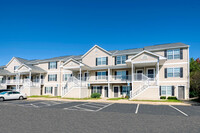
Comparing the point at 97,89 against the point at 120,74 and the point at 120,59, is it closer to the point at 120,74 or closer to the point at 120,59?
the point at 120,74

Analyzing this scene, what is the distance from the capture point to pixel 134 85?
886 inches

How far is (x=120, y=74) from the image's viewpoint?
26594mm

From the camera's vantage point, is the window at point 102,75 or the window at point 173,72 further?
the window at point 102,75

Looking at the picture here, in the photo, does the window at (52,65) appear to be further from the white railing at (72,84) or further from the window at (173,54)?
the window at (173,54)

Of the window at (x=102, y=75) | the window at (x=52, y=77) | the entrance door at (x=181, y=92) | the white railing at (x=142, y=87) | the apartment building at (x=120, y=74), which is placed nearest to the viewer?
the white railing at (x=142, y=87)

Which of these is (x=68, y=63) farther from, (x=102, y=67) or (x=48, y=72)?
(x=48, y=72)

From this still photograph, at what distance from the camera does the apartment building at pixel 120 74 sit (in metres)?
22.3

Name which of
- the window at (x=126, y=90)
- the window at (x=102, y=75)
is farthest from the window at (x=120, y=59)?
the window at (x=126, y=90)

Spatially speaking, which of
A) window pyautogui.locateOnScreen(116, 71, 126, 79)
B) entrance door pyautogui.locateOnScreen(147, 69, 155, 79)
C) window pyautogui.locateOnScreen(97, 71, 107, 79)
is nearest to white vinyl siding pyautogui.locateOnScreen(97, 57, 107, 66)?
window pyautogui.locateOnScreen(97, 71, 107, 79)

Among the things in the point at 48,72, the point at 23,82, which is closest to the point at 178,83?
the point at 48,72

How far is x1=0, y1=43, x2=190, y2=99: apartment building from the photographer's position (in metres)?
22.3

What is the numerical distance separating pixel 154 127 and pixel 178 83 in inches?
704

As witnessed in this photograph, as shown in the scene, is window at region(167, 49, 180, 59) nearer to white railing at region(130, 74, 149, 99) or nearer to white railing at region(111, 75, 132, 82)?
white railing at region(130, 74, 149, 99)

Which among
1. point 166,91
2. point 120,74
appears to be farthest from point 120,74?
point 166,91
